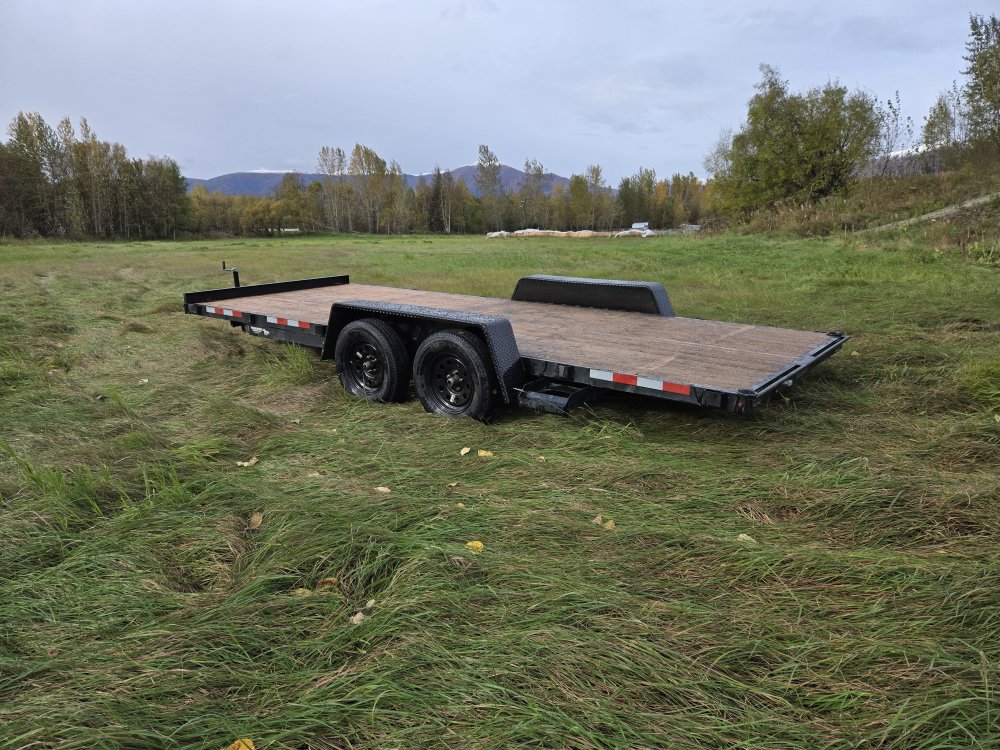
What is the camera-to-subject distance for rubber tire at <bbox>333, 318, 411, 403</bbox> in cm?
527

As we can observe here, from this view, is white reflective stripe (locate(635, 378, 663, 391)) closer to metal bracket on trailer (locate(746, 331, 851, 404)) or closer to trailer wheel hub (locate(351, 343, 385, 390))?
metal bracket on trailer (locate(746, 331, 851, 404))

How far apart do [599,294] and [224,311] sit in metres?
4.28

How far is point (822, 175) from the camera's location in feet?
120

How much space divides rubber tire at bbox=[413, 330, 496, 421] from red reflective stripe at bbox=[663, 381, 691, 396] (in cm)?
132

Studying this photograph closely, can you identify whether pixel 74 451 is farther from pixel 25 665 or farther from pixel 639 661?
pixel 639 661

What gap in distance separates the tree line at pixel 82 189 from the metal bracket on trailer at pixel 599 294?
5187cm

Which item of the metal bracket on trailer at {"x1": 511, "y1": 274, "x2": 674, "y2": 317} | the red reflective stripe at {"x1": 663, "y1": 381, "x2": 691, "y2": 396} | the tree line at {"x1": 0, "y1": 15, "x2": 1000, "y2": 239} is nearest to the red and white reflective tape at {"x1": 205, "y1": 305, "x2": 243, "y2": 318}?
the metal bracket on trailer at {"x1": 511, "y1": 274, "x2": 674, "y2": 317}

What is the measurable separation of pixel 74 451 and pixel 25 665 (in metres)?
2.23

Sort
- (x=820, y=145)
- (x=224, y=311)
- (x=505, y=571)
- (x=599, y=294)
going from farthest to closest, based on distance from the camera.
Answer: (x=820, y=145), (x=224, y=311), (x=599, y=294), (x=505, y=571)

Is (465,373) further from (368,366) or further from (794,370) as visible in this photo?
(794,370)

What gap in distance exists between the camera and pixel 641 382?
4.05 metres

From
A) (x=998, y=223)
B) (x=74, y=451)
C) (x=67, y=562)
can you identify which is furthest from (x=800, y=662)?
(x=998, y=223)

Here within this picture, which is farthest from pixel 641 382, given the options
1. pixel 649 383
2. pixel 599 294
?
pixel 599 294

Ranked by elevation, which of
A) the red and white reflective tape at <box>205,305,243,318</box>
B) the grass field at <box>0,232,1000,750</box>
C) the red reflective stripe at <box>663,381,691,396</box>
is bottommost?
the grass field at <box>0,232,1000,750</box>
